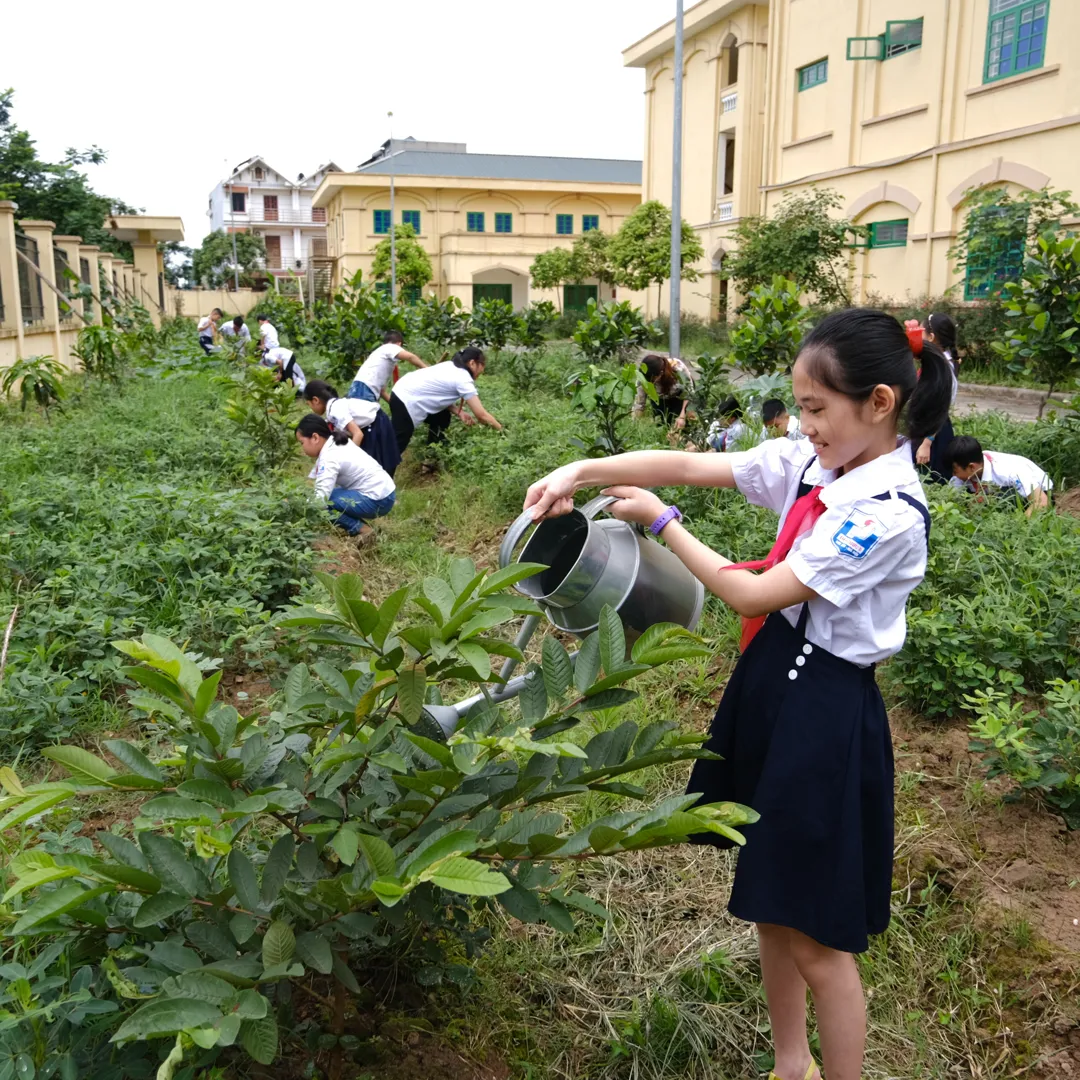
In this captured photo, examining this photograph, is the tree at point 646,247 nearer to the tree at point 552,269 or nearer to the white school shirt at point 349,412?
the tree at point 552,269

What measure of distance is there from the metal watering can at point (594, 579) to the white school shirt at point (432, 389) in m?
6.09

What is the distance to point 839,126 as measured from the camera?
18344 millimetres

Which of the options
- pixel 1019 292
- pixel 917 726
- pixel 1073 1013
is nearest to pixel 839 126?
pixel 1019 292

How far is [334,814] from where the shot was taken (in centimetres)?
165

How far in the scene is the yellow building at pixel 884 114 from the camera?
14102mm

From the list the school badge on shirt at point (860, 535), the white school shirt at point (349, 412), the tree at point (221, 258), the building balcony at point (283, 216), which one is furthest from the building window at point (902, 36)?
the building balcony at point (283, 216)

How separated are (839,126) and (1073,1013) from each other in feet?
61.0

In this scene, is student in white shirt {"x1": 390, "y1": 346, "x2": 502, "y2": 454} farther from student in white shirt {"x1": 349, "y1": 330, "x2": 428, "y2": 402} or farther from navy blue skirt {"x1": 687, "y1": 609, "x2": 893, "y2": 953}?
navy blue skirt {"x1": 687, "y1": 609, "x2": 893, "y2": 953}

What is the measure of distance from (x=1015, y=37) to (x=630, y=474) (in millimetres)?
15535

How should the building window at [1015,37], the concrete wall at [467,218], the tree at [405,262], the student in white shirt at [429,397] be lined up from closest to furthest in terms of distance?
the student in white shirt at [429,397], the building window at [1015,37], the tree at [405,262], the concrete wall at [467,218]

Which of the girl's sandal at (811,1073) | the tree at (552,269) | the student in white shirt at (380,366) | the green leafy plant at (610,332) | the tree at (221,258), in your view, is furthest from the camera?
the tree at (221,258)

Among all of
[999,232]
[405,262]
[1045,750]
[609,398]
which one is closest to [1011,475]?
[609,398]

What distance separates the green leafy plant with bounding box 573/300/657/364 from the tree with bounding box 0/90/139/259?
17.8m

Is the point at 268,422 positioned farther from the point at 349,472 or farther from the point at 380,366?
the point at 380,366
